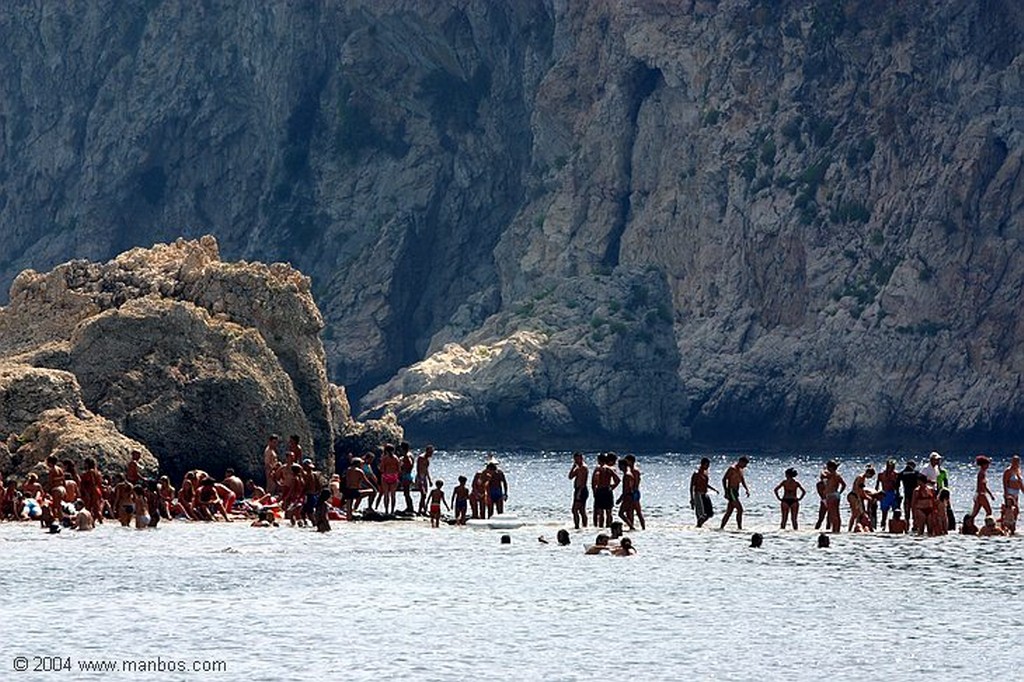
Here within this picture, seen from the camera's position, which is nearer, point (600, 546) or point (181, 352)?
point (600, 546)

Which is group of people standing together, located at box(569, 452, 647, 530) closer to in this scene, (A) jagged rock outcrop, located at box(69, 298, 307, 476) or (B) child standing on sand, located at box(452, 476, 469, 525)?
(B) child standing on sand, located at box(452, 476, 469, 525)

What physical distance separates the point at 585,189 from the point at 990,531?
96.6 m

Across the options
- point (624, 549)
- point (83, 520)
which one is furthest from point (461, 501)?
point (83, 520)

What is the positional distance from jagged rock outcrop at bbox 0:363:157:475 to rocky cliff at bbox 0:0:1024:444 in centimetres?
6859

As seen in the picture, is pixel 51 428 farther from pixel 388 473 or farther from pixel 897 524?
pixel 897 524

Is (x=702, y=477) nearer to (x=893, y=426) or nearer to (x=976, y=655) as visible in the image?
(x=976, y=655)

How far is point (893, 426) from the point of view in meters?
125

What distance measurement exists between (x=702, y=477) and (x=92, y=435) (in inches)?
677

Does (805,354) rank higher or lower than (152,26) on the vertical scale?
lower

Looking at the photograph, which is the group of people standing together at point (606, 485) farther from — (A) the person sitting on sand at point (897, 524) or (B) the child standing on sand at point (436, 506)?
(A) the person sitting on sand at point (897, 524)

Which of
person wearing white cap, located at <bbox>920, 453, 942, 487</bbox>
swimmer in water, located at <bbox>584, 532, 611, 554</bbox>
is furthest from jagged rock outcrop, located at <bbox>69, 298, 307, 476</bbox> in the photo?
person wearing white cap, located at <bbox>920, 453, 942, 487</bbox>

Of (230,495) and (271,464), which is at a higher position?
(271,464)

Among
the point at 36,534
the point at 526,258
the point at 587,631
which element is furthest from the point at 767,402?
the point at 587,631

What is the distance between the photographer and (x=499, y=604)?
42.8 meters
